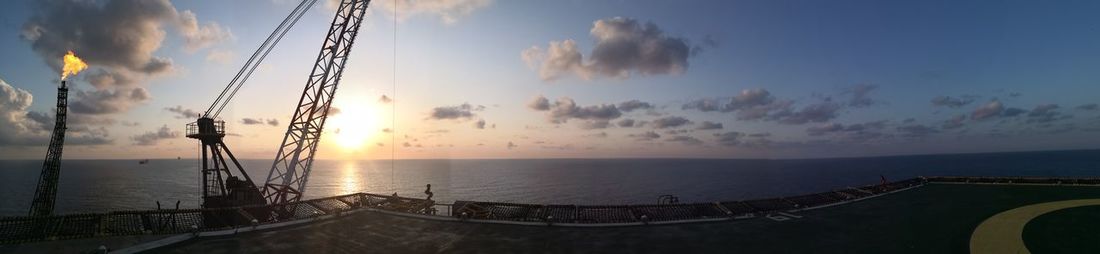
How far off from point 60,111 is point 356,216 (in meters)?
42.3

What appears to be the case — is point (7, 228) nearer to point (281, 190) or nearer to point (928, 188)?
point (281, 190)

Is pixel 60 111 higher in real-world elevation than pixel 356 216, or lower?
higher

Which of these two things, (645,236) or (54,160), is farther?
(54,160)

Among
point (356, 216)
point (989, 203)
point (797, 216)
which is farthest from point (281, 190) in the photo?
point (989, 203)

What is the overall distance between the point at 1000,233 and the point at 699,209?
53.5 feet

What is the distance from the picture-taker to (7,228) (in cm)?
2323

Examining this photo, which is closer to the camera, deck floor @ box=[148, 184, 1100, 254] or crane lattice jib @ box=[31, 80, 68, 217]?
deck floor @ box=[148, 184, 1100, 254]

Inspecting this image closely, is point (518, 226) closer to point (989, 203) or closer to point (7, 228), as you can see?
point (7, 228)

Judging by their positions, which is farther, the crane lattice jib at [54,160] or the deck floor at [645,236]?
the crane lattice jib at [54,160]

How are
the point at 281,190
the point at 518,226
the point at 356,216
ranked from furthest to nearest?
the point at 281,190 < the point at 356,216 < the point at 518,226

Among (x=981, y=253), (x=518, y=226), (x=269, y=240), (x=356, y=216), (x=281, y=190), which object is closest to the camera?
(x=981, y=253)

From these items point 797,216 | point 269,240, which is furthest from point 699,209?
point 269,240

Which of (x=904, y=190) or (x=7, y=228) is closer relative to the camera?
(x=7, y=228)

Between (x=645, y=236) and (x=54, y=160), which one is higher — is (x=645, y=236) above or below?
below
